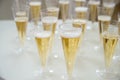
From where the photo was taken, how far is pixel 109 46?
105 centimetres

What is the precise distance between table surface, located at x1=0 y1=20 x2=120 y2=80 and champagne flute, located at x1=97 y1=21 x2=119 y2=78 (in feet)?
0.18

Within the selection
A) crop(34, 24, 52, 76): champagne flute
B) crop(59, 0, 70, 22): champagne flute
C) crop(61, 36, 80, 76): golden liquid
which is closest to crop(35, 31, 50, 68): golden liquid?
crop(34, 24, 52, 76): champagne flute

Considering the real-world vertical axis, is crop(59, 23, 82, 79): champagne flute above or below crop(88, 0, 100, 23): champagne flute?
above

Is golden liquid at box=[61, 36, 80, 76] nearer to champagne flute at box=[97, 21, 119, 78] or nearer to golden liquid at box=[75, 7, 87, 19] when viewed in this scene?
champagne flute at box=[97, 21, 119, 78]

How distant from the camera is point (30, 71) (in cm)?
111

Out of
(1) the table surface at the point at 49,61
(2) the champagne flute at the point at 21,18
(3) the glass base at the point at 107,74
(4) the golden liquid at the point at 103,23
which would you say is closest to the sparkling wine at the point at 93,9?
(1) the table surface at the point at 49,61

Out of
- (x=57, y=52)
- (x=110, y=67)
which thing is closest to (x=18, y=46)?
(x=57, y=52)

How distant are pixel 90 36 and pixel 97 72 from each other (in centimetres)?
52

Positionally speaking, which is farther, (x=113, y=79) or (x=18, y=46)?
(x=18, y=46)

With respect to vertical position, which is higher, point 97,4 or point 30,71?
point 97,4

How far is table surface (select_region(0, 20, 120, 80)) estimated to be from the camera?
3.47 feet

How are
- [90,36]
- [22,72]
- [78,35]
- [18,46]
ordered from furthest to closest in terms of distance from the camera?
[90,36], [18,46], [22,72], [78,35]

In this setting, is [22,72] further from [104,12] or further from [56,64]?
[104,12]

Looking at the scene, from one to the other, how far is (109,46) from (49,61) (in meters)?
0.32
